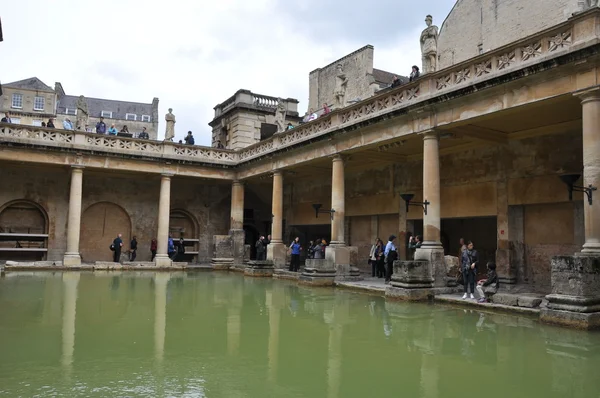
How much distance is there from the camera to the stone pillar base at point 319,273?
15172 millimetres

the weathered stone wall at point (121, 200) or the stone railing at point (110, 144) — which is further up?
the stone railing at point (110, 144)

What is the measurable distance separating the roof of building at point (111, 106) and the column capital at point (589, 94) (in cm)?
6138

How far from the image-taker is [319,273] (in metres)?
15.3

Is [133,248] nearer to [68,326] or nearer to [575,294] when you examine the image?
[68,326]

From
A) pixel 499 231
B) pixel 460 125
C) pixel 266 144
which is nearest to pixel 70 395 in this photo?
pixel 460 125

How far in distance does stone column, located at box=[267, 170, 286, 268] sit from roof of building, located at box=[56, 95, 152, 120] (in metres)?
49.0

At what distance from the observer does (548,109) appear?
1170cm

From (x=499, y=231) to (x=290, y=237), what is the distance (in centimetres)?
1278

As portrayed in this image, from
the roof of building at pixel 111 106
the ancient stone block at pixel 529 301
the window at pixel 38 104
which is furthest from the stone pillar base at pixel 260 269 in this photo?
→ the roof of building at pixel 111 106

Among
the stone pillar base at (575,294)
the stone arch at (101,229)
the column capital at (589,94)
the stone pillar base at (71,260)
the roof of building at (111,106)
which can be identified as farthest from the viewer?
the roof of building at (111,106)

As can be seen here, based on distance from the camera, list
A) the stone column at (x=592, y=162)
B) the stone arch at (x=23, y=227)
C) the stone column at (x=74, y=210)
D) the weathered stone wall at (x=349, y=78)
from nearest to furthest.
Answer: the stone column at (x=592, y=162) < the stone column at (x=74, y=210) < the stone arch at (x=23, y=227) < the weathered stone wall at (x=349, y=78)

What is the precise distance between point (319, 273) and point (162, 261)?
945 centimetres

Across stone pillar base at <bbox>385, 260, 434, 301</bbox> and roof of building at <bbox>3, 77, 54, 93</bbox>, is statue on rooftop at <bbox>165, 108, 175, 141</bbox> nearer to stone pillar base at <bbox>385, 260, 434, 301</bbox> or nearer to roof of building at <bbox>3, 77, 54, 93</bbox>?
stone pillar base at <bbox>385, 260, 434, 301</bbox>

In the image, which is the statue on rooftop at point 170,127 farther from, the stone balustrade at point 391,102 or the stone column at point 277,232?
the stone column at point 277,232
